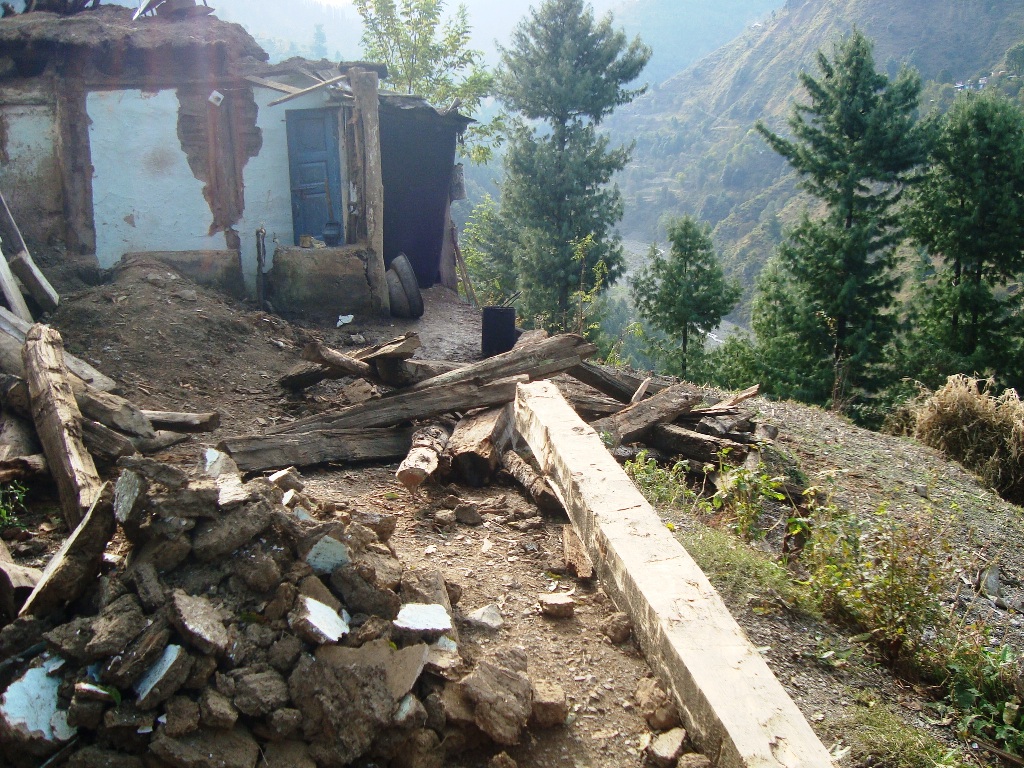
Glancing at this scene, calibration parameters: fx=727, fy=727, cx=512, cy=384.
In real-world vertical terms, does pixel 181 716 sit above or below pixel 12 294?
below

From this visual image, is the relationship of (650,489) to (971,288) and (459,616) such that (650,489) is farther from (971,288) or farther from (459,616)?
(971,288)

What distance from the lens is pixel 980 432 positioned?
8.87 meters

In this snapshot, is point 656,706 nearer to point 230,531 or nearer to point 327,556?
point 327,556

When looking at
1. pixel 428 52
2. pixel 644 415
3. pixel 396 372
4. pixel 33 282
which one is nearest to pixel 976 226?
pixel 428 52

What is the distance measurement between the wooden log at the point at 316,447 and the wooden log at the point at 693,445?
1994 millimetres

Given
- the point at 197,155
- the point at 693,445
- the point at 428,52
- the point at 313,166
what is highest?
the point at 428,52

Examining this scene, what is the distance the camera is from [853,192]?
2059cm

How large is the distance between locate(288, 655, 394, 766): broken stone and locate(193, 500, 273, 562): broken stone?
0.51m

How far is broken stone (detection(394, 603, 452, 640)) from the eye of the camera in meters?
2.42

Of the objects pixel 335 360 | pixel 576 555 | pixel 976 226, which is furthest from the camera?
pixel 976 226

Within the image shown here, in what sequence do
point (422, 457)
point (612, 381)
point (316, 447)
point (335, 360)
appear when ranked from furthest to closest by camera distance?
point (612, 381), point (335, 360), point (316, 447), point (422, 457)

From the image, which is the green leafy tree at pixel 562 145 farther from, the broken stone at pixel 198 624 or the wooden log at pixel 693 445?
the broken stone at pixel 198 624

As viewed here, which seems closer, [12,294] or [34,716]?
[34,716]

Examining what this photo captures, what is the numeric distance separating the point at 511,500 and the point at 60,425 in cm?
254
